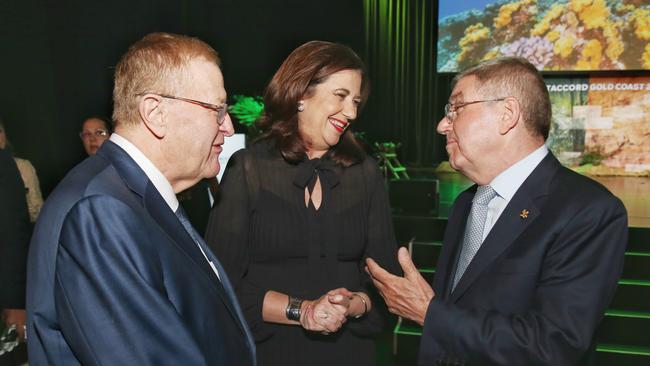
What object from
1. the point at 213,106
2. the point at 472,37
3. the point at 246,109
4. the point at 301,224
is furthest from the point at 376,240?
the point at 472,37

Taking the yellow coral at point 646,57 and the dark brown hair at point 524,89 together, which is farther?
the yellow coral at point 646,57

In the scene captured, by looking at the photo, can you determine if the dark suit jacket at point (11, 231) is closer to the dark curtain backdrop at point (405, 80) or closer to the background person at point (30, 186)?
the background person at point (30, 186)

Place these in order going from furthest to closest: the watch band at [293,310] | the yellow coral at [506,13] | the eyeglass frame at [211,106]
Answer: the yellow coral at [506,13]
the watch band at [293,310]
the eyeglass frame at [211,106]

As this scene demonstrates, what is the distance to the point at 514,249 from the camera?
1.44 meters

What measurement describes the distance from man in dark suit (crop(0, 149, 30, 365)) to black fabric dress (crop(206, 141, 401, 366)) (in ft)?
3.50

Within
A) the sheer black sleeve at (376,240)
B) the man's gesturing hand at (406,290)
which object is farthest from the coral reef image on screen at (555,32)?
the man's gesturing hand at (406,290)

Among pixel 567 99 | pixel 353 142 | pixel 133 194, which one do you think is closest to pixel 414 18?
pixel 567 99

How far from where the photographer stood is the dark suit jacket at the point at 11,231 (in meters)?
2.38

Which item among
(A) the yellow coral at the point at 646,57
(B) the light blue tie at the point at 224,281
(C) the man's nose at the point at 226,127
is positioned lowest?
(B) the light blue tie at the point at 224,281

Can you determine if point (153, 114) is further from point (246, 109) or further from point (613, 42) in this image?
point (613, 42)

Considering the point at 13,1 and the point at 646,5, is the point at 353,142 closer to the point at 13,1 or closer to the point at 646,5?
the point at 13,1

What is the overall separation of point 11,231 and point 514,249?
2.10 m

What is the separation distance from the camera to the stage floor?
5.77 metres

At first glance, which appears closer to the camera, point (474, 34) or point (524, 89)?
point (524, 89)
